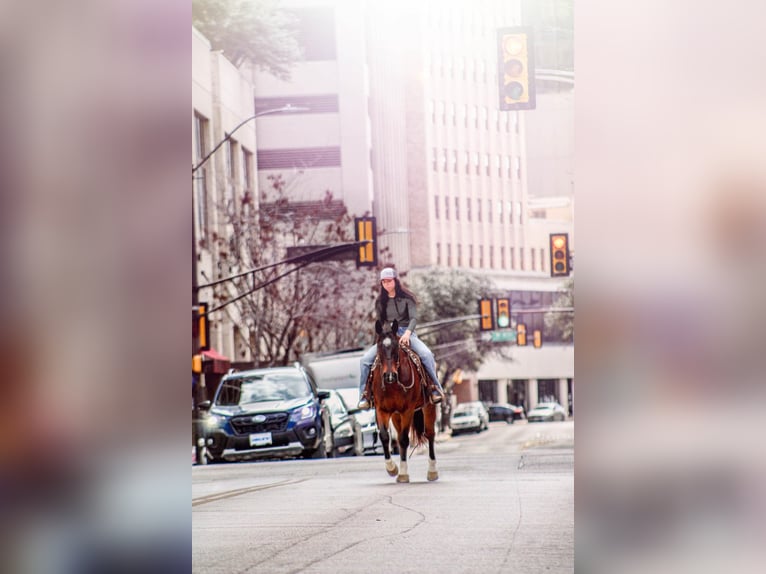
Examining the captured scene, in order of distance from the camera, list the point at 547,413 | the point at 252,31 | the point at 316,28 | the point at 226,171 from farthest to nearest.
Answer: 1. the point at 547,413
2. the point at 226,171
3. the point at 252,31
4. the point at 316,28

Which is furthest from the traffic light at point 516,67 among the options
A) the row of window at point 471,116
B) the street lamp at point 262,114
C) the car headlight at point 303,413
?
the car headlight at point 303,413

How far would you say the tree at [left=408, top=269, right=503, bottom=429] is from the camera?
698 centimetres

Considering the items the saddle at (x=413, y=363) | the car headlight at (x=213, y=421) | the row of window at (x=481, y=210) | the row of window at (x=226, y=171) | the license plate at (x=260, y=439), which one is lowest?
the license plate at (x=260, y=439)

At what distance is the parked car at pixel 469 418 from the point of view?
7059 mm

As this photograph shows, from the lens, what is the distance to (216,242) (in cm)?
658

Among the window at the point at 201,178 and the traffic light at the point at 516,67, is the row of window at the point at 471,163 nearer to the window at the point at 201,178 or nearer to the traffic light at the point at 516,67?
the traffic light at the point at 516,67

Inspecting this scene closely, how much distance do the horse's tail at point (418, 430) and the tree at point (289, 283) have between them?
55cm

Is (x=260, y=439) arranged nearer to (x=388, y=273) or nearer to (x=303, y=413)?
(x=303, y=413)

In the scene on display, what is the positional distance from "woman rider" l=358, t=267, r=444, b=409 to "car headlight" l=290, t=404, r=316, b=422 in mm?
575

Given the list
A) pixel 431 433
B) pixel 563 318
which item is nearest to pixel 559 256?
pixel 563 318

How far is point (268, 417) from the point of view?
7.46 m

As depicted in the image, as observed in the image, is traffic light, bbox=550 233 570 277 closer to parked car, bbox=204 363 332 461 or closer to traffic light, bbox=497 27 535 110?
traffic light, bbox=497 27 535 110

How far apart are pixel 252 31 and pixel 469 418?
97.7 inches
